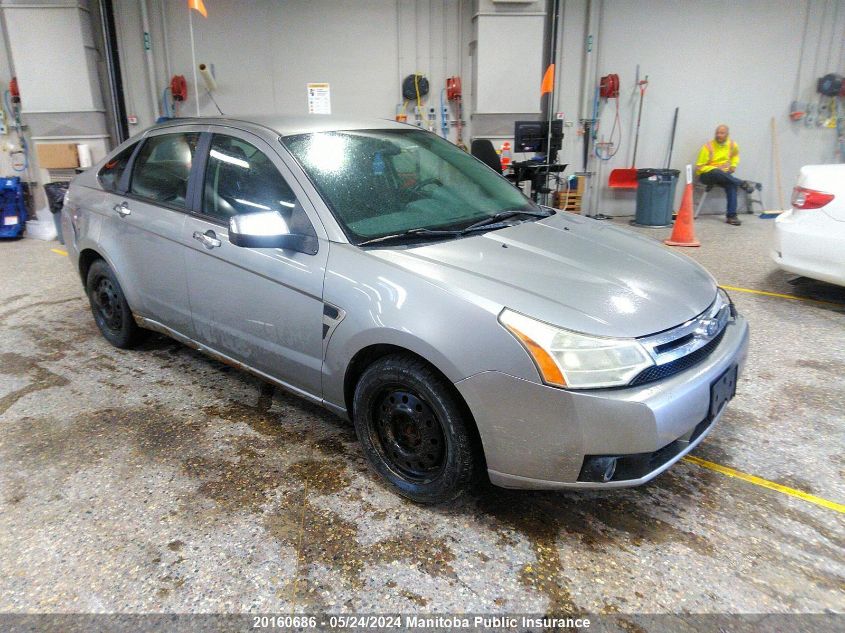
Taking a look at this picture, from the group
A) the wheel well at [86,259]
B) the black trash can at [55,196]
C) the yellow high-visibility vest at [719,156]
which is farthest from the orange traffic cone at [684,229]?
the black trash can at [55,196]

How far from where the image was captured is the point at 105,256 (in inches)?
135

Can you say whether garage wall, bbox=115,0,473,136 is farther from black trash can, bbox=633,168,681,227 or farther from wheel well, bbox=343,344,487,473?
wheel well, bbox=343,344,487,473

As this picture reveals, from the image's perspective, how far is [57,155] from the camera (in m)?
7.51

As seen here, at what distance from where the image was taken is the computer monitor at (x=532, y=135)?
7078 millimetres

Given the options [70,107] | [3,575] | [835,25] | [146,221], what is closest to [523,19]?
[835,25]

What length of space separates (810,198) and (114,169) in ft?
15.4

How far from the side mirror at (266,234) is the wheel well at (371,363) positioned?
461 mm

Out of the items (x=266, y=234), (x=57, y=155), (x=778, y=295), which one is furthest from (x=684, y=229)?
(x=57, y=155)

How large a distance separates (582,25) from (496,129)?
1.97m

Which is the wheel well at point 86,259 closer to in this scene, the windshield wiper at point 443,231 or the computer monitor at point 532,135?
the windshield wiper at point 443,231

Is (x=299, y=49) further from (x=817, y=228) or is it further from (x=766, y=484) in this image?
(x=766, y=484)

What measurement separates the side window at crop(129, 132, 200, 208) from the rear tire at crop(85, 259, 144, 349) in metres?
0.60

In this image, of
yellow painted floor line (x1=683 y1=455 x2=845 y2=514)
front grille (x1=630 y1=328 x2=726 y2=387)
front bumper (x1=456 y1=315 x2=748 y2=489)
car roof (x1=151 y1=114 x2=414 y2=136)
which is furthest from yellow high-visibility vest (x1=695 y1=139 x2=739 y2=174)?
front bumper (x1=456 y1=315 x2=748 y2=489)

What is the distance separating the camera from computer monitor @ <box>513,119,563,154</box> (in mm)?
7078
